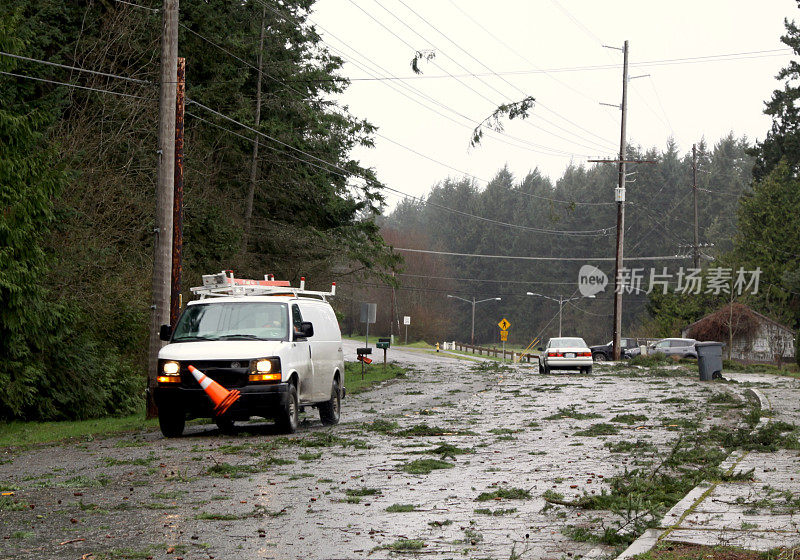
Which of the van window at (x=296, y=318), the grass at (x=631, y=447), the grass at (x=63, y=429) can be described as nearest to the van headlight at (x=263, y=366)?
the van window at (x=296, y=318)

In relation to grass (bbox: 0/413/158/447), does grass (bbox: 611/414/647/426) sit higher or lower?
higher

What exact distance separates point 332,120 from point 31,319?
23736mm

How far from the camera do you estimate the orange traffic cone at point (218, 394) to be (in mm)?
15547

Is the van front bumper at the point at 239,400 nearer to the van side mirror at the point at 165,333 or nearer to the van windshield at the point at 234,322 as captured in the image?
the van windshield at the point at 234,322

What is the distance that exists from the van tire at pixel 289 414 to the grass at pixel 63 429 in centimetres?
330

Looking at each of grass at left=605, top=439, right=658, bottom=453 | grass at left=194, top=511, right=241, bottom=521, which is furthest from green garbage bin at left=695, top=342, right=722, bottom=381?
grass at left=194, top=511, right=241, bottom=521

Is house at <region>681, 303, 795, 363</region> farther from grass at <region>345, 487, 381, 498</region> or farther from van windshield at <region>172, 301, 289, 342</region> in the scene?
grass at <region>345, 487, 381, 498</region>

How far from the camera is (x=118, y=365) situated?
24.2 meters

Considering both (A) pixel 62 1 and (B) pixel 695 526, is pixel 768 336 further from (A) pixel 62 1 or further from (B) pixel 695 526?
(B) pixel 695 526

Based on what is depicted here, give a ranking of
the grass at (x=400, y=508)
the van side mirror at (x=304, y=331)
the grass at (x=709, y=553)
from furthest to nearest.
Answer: the van side mirror at (x=304, y=331) < the grass at (x=400, y=508) < the grass at (x=709, y=553)

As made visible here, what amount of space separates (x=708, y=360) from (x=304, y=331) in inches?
981

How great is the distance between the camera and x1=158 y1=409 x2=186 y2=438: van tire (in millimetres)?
15992

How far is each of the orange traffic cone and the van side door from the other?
1.25 m

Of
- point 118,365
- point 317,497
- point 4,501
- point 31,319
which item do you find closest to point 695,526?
point 317,497
